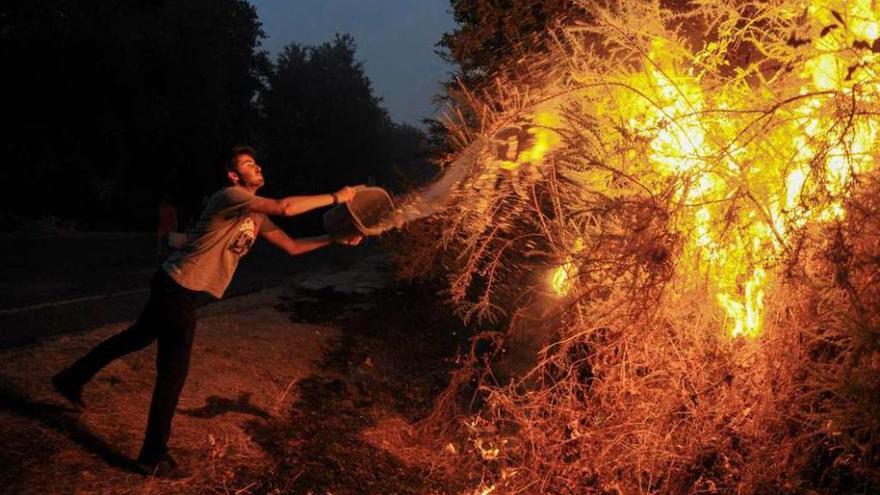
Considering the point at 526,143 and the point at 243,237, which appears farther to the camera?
the point at 526,143

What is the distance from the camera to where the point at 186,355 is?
3.79m

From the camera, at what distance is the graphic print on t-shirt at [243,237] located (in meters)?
3.90

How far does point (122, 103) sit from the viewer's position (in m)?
25.7

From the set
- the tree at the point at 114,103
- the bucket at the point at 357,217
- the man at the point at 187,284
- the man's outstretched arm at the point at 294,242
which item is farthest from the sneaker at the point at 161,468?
the tree at the point at 114,103

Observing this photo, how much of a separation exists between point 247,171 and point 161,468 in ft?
5.48

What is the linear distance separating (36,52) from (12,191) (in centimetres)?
469

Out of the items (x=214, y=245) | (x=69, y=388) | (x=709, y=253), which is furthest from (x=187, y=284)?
(x=709, y=253)

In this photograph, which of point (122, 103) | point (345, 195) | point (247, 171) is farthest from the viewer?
point (122, 103)

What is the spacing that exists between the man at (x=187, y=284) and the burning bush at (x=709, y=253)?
1.29m

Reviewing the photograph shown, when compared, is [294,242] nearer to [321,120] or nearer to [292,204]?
[292,204]

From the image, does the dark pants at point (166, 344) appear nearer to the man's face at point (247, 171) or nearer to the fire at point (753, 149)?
the man's face at point (247, 171)

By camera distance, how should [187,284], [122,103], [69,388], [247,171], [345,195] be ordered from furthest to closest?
[122,103]
[69,388]
[247,171]
[345,195]
[187,284]

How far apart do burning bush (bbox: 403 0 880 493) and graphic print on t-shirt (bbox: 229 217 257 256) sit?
128 cm

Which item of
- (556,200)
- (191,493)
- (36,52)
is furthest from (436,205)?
(36,52)
